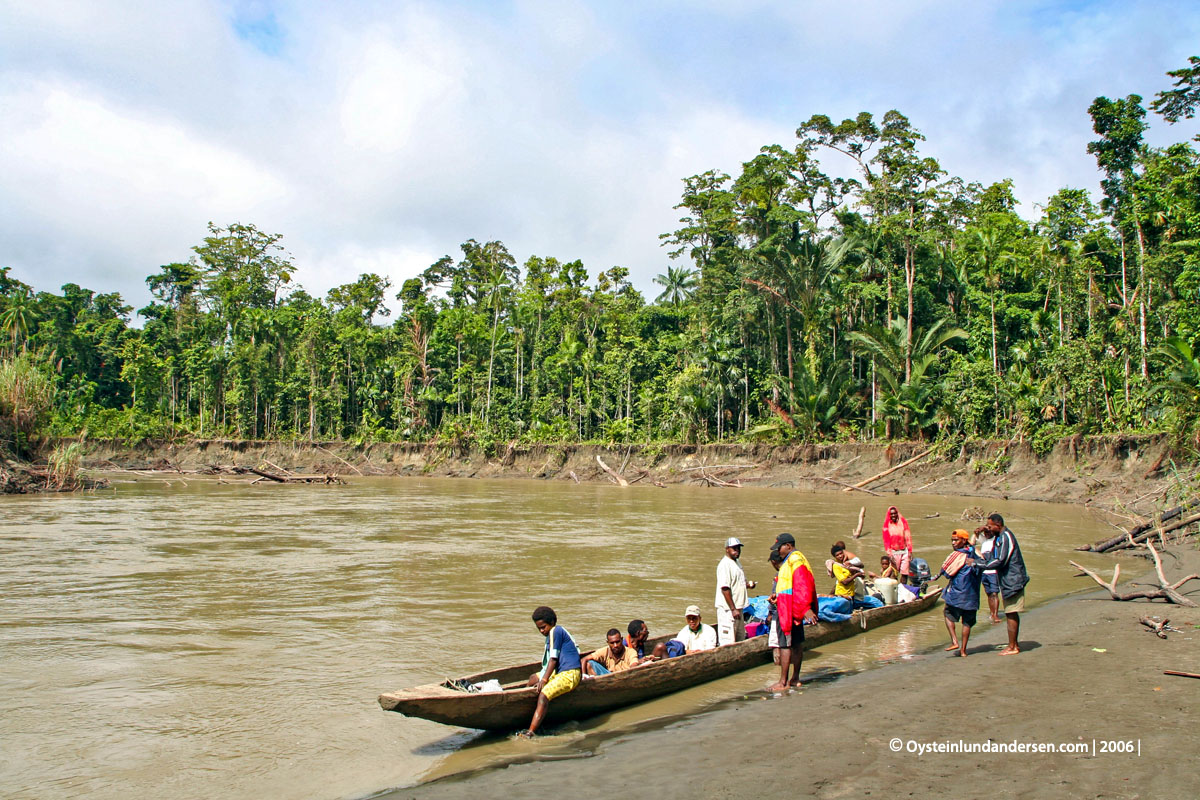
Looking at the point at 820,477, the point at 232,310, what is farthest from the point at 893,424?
the point at 232,310

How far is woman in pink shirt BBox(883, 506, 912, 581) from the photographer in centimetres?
1134

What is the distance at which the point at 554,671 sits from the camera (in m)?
6.53

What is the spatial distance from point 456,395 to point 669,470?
51.1ft

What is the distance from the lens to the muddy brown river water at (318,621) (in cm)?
608

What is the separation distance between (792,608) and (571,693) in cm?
224

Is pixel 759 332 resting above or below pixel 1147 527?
above

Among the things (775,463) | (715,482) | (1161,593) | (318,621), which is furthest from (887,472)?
(318,621)

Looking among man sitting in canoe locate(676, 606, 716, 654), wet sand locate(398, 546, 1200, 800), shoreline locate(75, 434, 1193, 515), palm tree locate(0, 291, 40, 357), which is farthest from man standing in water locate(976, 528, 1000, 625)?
palm tree locate(0, 291, 40, 357)

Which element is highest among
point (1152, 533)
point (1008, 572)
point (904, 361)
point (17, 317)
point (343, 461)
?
point (17, 317)

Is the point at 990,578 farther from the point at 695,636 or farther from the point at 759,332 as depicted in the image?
the point at 759,332

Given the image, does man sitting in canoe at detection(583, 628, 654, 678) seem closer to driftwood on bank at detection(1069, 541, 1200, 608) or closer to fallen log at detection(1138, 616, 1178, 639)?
fallen log at detection(1138, 616, 1178, 639)

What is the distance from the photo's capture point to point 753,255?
35281 mm

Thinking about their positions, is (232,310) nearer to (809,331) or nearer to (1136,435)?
(809,331)

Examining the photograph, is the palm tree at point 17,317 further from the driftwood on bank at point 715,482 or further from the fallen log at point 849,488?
the fallen log at point 849,488
